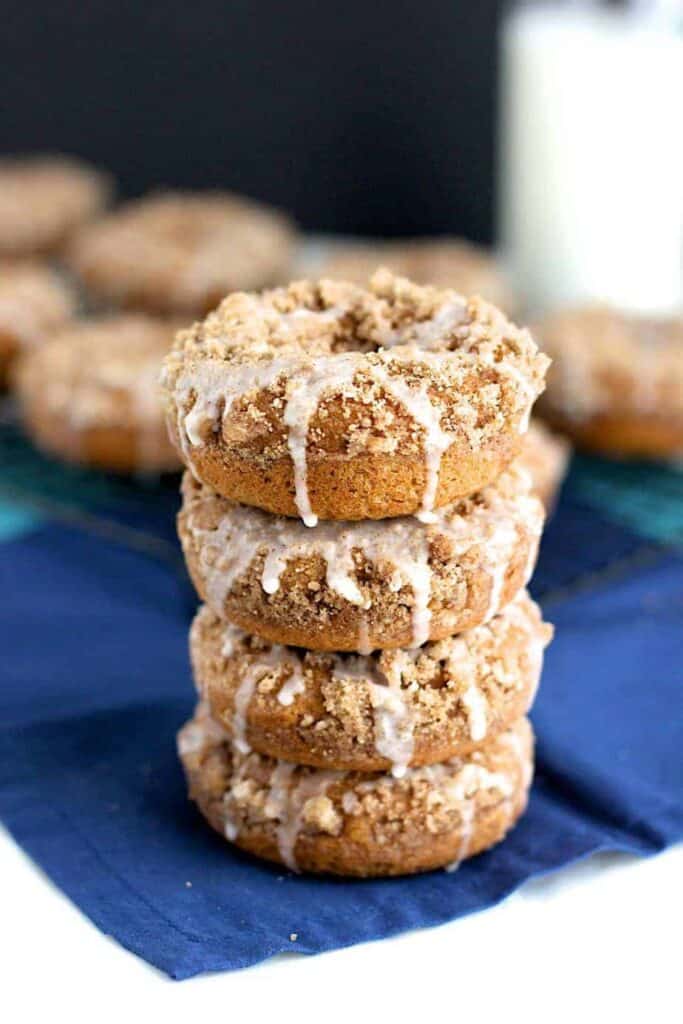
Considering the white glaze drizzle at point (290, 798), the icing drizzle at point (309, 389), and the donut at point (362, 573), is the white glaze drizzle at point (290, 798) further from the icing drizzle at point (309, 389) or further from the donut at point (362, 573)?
the icing drizzle at point (309, 389)

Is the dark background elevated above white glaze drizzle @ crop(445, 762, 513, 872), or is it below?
above

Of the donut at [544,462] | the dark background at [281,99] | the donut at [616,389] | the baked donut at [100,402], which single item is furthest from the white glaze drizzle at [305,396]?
the dark background at [281,99]

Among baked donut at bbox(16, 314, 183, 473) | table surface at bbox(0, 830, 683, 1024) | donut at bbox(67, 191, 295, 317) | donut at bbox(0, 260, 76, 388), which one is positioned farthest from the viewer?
donut at bbox(67, 191, 295, 317)

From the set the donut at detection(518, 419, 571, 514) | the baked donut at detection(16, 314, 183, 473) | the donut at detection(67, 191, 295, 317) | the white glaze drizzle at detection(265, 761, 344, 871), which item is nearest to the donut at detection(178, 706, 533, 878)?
the white glaze drizzle at detection(265, 761, 344, 871)

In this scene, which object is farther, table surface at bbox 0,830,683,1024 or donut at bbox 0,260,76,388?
donut at bbox 0,260,76,388

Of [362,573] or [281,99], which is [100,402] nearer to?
[362,573]

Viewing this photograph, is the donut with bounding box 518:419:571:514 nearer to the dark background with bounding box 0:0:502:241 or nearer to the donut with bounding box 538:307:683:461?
the donut with bounding box 538:307:683:461
